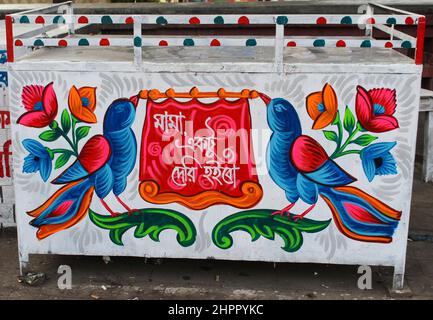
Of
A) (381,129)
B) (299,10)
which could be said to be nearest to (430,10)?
(299,10)

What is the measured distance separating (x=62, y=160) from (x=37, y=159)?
20 centimetres

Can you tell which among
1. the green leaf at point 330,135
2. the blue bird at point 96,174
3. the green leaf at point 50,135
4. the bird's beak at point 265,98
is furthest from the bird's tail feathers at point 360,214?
the green leaf at point 50,135

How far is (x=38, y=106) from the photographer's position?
502cm

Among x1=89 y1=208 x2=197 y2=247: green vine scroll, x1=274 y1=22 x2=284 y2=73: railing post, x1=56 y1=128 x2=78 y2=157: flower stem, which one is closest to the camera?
x1=274 y1=22 x2=284 y2=73: railing post

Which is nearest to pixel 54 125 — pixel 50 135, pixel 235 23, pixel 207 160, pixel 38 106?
pixel 50 135

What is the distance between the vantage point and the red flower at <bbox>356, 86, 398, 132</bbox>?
4.82 m

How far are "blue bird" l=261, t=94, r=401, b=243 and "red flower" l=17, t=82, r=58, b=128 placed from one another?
1637 millimetres

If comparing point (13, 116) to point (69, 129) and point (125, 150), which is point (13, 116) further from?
point (125, 150)

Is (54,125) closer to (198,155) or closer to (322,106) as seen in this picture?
(198,155)

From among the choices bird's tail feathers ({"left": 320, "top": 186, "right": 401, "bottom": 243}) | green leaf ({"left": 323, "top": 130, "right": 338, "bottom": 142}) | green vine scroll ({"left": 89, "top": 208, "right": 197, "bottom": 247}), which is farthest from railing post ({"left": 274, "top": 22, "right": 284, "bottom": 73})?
green vine scroll ({"left": 89, "top": 208, "right": 197, "bottom": 247})

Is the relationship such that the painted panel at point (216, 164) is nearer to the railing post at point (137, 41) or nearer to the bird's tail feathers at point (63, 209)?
the bird's tail feathers at point (63, 209)

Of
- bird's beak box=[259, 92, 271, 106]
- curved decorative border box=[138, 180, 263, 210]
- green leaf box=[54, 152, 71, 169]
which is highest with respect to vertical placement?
bird's beak box=[259, 92, 271, 106]

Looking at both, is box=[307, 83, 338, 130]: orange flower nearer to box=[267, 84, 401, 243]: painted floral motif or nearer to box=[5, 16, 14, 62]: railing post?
box=[267, 84, 401, 243]: painted floral motif

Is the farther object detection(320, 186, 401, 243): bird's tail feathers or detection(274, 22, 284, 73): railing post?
detection(320, 186, 401, 243): bird's tail feathers
